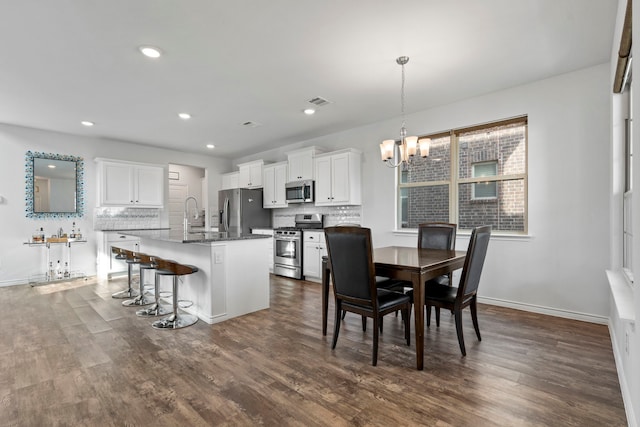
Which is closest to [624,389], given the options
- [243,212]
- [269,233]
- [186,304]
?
[186,304]

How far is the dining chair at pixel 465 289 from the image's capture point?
2.45 meters

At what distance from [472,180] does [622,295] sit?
2.45 metres

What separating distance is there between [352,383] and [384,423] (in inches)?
16.7

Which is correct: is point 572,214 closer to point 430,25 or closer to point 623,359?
point 623,359

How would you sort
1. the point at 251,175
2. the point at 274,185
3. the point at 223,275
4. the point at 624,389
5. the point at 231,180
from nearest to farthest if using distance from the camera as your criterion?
1. the point at 624,389
2. the point at 223,275
3. the point at 274,185
4. the point at 251,175
5. the point at 231,180

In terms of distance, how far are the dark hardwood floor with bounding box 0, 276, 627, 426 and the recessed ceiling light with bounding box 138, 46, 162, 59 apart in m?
2.60

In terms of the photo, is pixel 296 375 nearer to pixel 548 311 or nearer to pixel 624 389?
pixel 624 389

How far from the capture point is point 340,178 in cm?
525

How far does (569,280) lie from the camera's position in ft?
11.0

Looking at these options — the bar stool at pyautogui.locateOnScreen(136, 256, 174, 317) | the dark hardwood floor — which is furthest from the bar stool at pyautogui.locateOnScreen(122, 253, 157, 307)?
the dark hardwood floor

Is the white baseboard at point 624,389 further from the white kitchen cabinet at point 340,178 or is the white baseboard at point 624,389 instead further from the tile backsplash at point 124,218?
the tile backsplash at point 124,218

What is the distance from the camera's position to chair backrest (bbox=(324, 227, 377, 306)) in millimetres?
2326

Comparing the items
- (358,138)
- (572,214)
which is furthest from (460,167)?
(358,138)

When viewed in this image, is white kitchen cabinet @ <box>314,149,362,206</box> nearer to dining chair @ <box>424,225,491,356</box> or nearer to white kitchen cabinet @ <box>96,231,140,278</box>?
dining chair @ <box>424,225,491,356</box>
